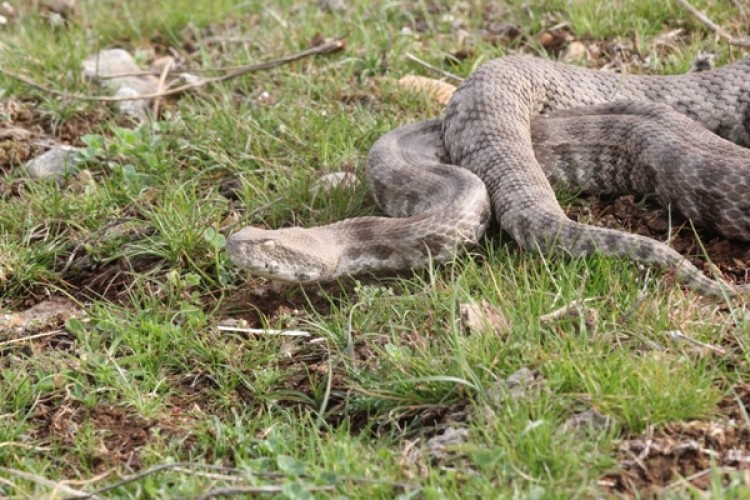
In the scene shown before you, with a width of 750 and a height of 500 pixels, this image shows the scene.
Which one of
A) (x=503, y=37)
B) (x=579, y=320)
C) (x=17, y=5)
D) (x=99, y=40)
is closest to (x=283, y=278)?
(x=579, y=320)

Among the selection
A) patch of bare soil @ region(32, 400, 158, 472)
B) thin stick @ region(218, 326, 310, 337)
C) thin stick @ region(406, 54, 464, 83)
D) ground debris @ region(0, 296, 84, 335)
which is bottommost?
ground debris @ region(0, 296, 84, 335)

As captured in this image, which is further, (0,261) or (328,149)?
(328,149)

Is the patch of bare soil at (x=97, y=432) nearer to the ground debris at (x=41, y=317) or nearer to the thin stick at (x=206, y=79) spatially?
the ground debris at (x=41, y=317)

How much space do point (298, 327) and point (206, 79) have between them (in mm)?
3298

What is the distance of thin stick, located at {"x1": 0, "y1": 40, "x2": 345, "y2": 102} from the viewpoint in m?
7.93

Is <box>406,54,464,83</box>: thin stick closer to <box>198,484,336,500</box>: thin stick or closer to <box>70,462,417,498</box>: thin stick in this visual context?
<box>70,462,417,498</box>: thin stick

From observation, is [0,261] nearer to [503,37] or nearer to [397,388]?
[397,388]

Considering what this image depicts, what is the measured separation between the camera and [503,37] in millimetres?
8508

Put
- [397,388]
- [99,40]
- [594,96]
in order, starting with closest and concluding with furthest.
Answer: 1. [397,388]
2. [594,96]
3. [99,40]

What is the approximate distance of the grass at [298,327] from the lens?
4.30 metres

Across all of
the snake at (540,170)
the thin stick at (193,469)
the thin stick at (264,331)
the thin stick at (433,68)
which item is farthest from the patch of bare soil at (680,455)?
the thin stick at (433,68)

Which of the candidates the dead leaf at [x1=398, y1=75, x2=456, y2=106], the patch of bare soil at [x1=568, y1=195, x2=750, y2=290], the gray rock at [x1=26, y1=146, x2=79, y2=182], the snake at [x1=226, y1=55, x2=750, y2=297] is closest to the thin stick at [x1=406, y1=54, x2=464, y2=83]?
the dead leaf at [x1=398, y1=75, x2=456, y2=106]

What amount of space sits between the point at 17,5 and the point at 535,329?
276 inches

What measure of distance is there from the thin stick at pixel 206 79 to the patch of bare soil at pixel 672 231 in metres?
A: 2.82
